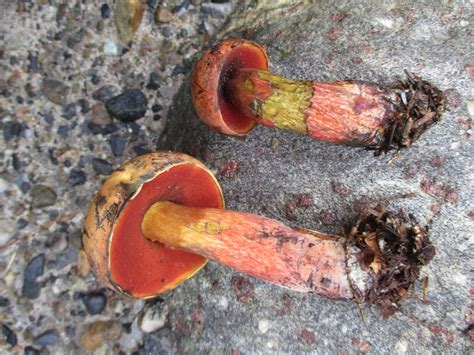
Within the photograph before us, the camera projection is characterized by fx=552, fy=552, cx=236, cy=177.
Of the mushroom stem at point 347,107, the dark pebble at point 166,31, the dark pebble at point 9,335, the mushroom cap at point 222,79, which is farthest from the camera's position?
the dark pebble at point 166,31

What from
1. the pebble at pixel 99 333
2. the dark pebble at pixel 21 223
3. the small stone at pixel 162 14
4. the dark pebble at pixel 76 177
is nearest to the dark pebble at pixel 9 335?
the pebble at pixel 99 333

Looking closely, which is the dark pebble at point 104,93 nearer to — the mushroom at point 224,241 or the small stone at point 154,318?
the mushroom at point 224,241

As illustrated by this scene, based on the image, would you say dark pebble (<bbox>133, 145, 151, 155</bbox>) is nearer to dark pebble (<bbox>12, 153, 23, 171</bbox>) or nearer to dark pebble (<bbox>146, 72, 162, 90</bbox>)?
dark pebble (<bbox>146, 72, 162, 90</bbox>)

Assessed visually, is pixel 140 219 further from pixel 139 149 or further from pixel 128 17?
pixel 128 17

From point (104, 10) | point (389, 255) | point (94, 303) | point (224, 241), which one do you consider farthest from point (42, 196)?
point (389, 255)

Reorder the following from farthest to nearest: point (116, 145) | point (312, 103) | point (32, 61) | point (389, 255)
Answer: point (116, 145), point (32, 61), point (312, 103), point (389, 255)

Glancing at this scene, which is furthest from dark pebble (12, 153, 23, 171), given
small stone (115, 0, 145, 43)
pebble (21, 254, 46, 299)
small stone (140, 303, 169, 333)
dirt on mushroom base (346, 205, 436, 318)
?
dirt on mushroom base (346, 205, 436, 318)

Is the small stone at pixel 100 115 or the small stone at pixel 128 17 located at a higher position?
the small stone at pixel 128 17
